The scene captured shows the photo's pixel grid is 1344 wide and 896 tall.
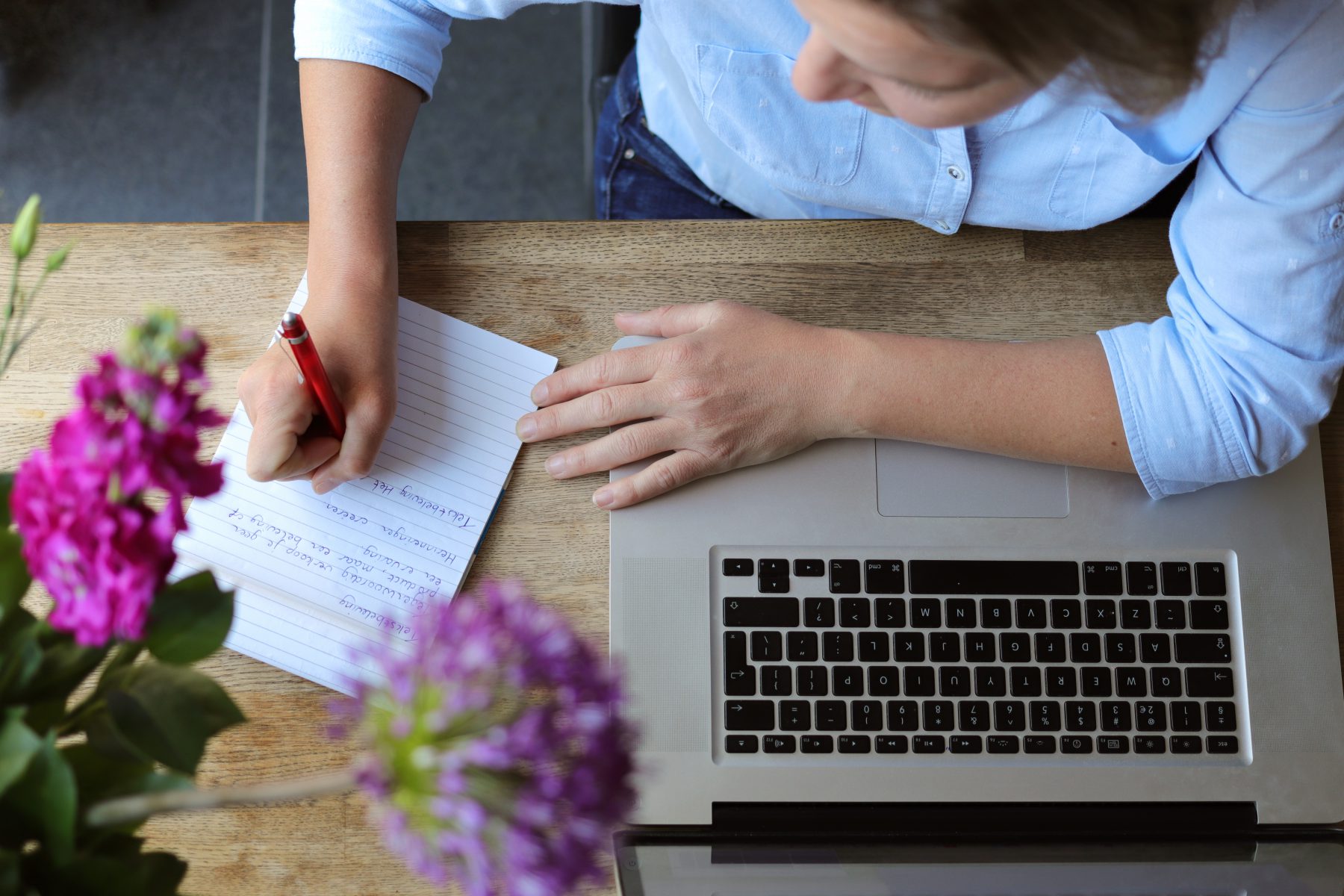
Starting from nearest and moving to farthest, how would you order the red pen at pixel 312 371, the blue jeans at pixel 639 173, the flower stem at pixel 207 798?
the flower stem at pixel 207 798, the red pen at pixel 312 371, the blue jeans at pixel 639 173

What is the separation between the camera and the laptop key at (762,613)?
2.06 ft

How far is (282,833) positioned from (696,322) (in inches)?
16.8

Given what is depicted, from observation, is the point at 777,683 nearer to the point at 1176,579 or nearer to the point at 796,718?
the point at 796,718

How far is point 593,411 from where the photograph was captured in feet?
2.16

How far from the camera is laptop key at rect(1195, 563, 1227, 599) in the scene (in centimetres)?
65

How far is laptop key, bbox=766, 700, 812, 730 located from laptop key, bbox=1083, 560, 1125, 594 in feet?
0.67

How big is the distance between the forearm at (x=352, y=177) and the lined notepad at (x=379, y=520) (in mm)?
38

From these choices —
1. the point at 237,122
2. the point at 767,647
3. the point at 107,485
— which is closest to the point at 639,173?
the point at 767,647

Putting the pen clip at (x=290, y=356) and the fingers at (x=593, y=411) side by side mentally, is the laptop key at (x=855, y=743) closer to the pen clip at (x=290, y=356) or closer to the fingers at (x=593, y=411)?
the fingers at (x=593, y=411)

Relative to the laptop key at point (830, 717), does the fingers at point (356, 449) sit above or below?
above

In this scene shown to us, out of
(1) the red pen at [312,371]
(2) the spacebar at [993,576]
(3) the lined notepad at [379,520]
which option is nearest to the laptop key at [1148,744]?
(2) the spacebar at [993,576]

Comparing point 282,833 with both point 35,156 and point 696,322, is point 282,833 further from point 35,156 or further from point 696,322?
point 35,156

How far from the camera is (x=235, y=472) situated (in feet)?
2.10

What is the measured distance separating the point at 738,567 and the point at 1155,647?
0.28 metres
